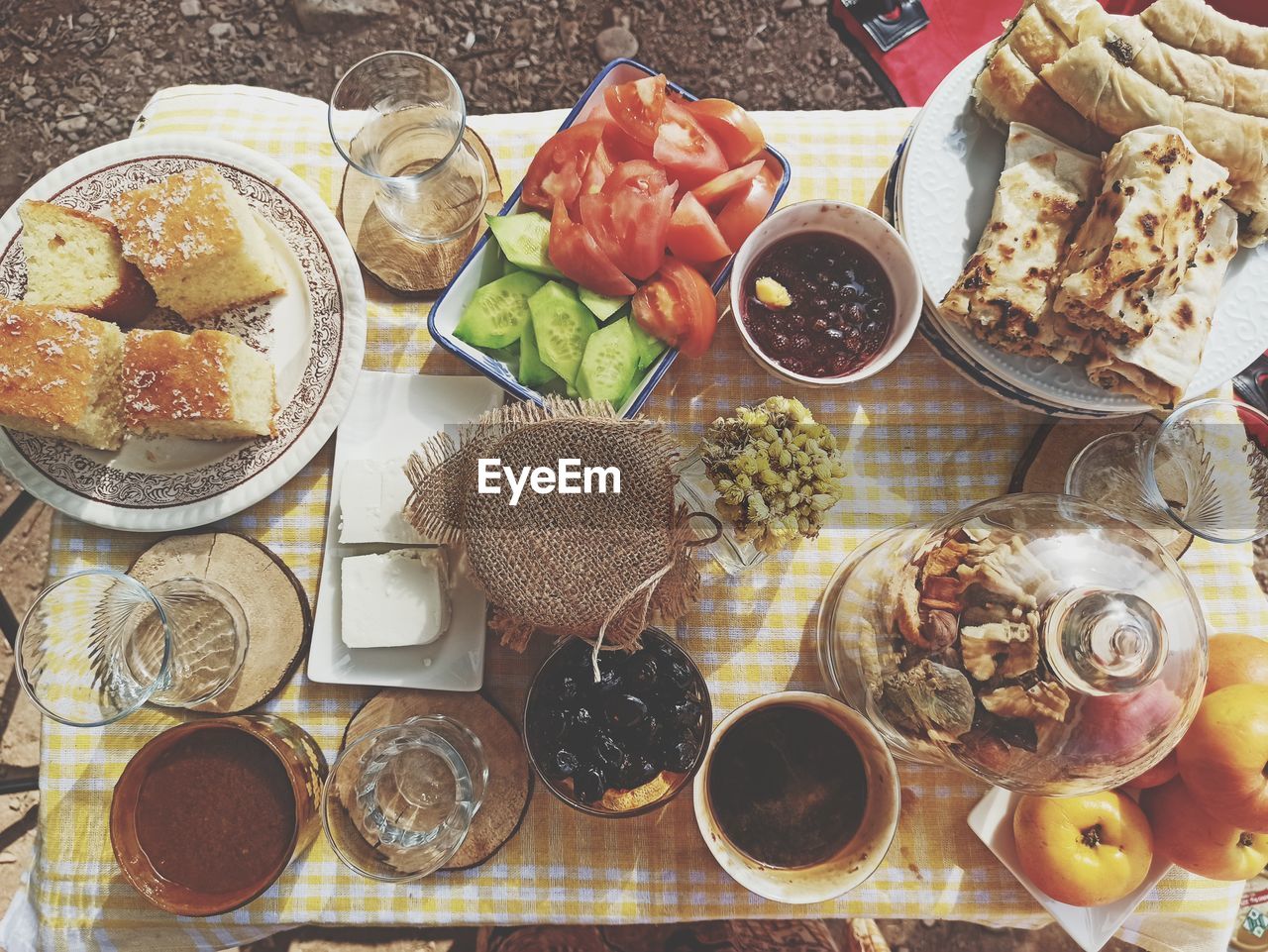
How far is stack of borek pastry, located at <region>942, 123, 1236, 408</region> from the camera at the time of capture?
4.23 feet

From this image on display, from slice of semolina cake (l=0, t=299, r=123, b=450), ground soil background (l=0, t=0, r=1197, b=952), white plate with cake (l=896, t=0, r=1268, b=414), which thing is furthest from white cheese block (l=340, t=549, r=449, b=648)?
ground soil background (l=0, t=0, r=1197, b=952)

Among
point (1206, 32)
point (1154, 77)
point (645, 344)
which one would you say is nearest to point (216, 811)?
point (645, 344)

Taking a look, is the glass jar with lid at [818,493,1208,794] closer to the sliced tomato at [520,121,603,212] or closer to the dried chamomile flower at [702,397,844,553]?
the dried chamomile flower at [702,397,844,553]

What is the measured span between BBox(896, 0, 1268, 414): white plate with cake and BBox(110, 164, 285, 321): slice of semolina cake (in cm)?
116

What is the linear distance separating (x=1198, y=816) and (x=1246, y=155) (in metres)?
1.10

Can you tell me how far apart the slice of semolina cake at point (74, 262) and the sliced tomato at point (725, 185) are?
1.04 meters

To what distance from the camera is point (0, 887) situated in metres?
2.35

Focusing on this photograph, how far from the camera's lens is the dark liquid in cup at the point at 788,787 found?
1.39 m

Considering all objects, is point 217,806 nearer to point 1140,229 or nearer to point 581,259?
point 581,259

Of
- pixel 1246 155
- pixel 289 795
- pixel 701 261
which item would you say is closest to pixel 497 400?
pixel 701 261


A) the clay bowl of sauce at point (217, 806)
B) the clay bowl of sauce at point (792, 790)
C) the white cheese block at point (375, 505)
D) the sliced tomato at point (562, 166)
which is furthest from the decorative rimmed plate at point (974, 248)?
the clay bowl of sauce at point (217, 806)

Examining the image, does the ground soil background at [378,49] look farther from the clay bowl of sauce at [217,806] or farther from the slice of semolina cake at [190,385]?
the clay bowl of sauce at [217,806]

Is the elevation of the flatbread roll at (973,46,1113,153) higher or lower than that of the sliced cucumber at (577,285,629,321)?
higher

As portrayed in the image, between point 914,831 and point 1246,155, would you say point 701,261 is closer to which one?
point 1246,155
